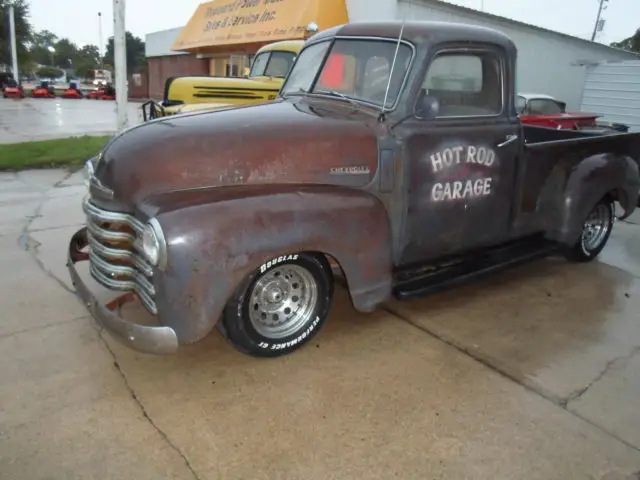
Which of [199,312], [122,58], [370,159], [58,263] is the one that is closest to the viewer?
[199,312]

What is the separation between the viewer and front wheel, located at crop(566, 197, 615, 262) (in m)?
5.04

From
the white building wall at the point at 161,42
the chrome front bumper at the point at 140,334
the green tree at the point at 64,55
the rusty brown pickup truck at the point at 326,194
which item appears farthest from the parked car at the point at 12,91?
the green tree at the point at 64,55

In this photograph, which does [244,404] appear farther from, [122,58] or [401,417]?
[122,58]

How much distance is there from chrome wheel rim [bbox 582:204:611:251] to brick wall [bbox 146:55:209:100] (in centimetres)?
2270

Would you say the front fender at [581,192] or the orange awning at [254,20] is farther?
the orange awning at [254,20]

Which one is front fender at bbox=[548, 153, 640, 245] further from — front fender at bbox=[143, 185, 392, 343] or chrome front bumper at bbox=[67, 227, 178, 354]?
chrome front bumper at bbox=[67, 227, 178, 354]

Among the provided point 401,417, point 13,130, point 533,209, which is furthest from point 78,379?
point 13,130

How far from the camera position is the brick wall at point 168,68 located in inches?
1015

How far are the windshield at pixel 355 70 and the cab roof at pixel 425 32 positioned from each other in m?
0.07

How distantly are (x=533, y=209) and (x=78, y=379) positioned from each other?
368 centimetres

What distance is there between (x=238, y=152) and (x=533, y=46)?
594 inches

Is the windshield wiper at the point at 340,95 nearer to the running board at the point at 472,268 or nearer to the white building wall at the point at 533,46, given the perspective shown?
the running board at the point at 472,268

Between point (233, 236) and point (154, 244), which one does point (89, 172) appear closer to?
point (154, 244)

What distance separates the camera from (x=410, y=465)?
2.38m
